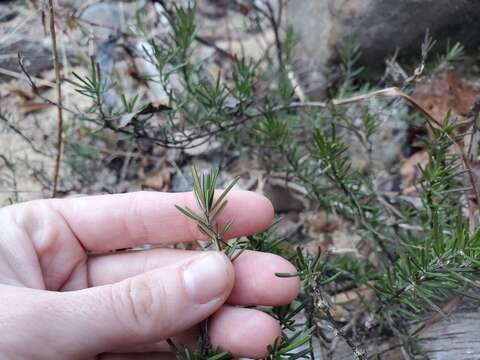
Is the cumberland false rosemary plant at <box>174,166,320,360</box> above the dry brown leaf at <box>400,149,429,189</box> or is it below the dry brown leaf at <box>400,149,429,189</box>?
above

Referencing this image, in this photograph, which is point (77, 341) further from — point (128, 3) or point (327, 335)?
point (128, 3)

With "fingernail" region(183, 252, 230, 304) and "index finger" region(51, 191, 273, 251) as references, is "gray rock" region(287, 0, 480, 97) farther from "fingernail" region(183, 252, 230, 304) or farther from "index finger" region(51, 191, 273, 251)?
"fingernail" region(183, 252, 230, 304)

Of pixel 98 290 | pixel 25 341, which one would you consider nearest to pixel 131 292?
pixel 98 290

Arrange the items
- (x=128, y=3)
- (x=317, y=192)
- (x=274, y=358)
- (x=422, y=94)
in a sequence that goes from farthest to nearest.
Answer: (x=128, y=3), (x=422, y=94), (x=317, y=192), (x=274, y=358)

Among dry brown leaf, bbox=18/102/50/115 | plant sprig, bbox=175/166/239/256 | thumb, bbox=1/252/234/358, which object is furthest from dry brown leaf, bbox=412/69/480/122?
dry brown leaf, bbox=18/102/50/115

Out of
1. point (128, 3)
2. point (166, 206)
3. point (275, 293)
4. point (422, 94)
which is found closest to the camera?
point (275, 293)

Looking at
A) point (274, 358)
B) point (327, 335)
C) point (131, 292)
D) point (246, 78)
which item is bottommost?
point (327, 335)

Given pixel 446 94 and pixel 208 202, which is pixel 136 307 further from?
pixel 446 94
